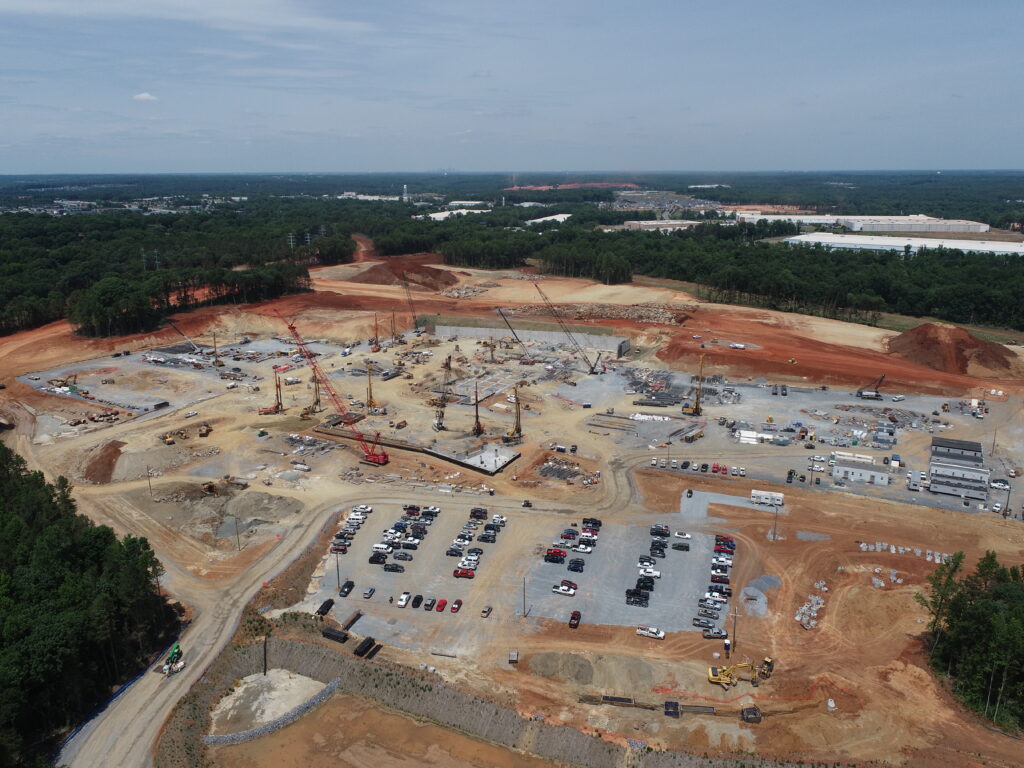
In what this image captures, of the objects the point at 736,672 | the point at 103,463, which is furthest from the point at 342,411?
the point at 736,672

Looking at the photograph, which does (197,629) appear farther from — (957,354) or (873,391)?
(957,354)

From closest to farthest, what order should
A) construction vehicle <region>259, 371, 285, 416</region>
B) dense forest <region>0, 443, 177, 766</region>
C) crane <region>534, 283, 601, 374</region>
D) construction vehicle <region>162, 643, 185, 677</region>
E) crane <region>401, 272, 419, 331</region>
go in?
dense forest <region>0, 443, 177, 766</region>
construction vehicle <region>162, 643, 185, 677</region>
construction vehicle <region>259, 371, 285, 416</region>
crane <region>534, 283, 601, 374</region>
crane <region>401, 272, 419, 331</region>

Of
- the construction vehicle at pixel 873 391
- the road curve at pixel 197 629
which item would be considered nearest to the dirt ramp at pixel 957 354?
the construction vehicle at pixel 873 391

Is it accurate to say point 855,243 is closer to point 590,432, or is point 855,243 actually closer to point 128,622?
point 590,432

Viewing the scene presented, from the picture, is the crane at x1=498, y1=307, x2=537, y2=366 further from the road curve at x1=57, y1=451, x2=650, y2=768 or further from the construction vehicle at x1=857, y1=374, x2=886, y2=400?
the construction vehicle at x1=857, y1=374, x2=886, y2=400

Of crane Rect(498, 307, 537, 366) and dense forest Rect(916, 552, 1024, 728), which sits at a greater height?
crane Rect(498, 307, 537, 366)

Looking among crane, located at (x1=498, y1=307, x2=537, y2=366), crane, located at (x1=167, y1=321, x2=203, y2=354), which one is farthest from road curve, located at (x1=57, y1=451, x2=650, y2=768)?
crane, located at (x1=167, y1=321, x2=203, y2=354)
